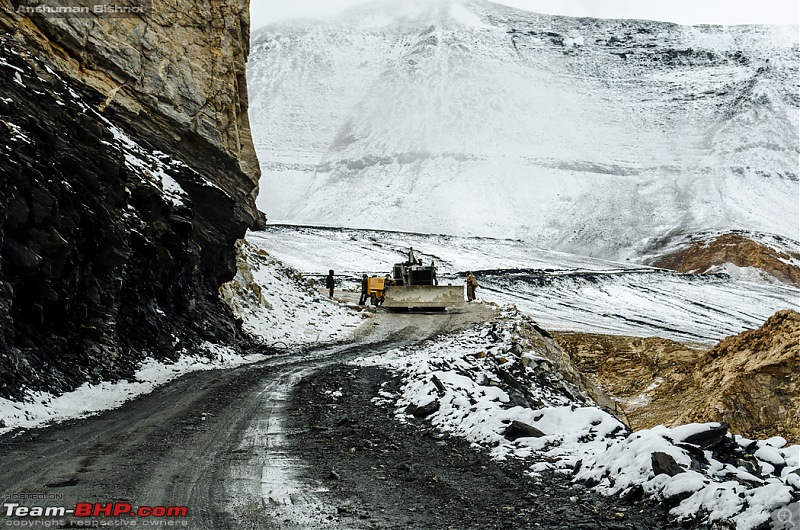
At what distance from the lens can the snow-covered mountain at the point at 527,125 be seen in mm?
110125

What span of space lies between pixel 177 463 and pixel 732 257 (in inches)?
3534

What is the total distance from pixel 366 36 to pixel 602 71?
6459 cm

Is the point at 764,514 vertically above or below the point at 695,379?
above

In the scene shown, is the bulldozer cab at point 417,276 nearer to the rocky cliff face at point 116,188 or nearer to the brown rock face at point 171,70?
the brown rock face at point 171,70

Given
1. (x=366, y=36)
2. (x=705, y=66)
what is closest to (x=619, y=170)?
(x=705, y=66)

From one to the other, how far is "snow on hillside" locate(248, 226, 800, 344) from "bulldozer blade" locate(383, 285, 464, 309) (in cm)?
679

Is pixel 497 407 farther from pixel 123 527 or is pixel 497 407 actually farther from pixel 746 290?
pixel 746 290

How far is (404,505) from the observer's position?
19.2 ft

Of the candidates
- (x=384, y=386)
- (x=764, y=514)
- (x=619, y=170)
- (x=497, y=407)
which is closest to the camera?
(x=764, y=514)

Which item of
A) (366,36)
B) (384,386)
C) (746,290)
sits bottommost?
(746,290)

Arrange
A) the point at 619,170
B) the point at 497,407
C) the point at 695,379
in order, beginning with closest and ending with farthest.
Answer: the point at 497,407 < the point at 695,379 < the point at 619,170

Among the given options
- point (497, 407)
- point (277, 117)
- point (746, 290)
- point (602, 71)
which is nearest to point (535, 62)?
point (602, 71)

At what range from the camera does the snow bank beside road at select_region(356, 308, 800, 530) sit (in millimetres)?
4965

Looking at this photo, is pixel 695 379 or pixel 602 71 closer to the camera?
pixel 695 379
